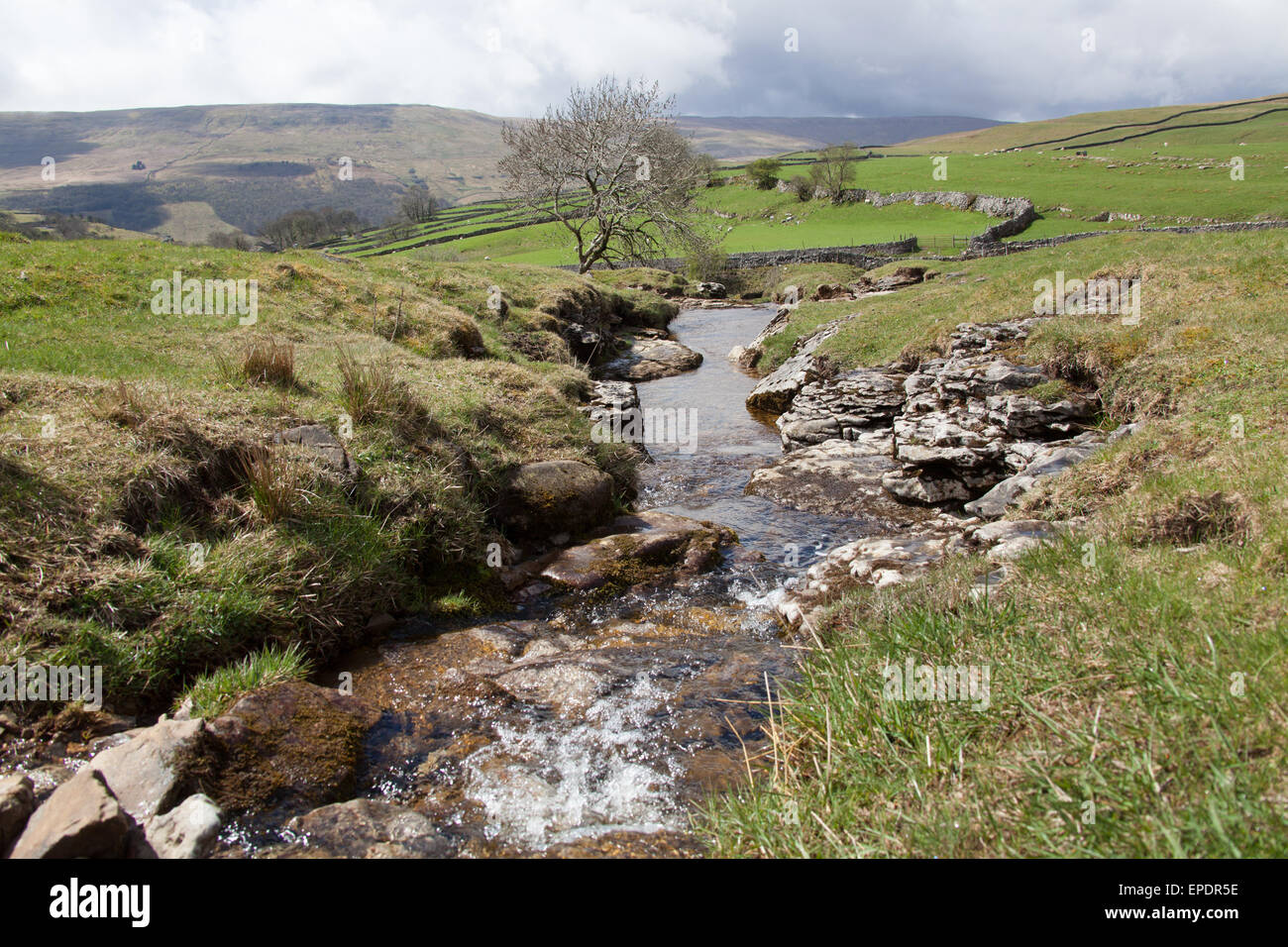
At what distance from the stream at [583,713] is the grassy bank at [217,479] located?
99cm

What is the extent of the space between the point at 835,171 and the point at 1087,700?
82.9 metres

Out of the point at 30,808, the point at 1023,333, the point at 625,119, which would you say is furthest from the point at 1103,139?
the point at 30,808

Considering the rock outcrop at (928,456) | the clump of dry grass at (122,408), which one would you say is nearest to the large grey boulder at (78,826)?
the clump of dry grass at (122,408)

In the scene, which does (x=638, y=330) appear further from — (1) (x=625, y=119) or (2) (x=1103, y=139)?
(2) (x=1103, y=139)

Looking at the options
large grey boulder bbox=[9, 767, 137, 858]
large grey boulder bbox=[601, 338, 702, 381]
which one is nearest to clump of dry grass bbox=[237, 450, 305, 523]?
large grey boulder bbox=[9, 767, 137, 858]

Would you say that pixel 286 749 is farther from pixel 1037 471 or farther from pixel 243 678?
pixel 1037 471

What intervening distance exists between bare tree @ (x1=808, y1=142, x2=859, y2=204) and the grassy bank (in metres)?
74.0

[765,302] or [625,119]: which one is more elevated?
[625,119]

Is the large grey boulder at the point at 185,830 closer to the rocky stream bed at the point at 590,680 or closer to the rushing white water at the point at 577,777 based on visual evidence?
the rocky stream bed at the point at 590,680

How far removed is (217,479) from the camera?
6.88 meters

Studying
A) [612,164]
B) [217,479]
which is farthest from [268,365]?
[612,164]

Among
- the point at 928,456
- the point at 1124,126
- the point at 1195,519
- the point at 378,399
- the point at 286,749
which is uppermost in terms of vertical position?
the point at 1124,126

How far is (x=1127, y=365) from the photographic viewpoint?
34.4ft
